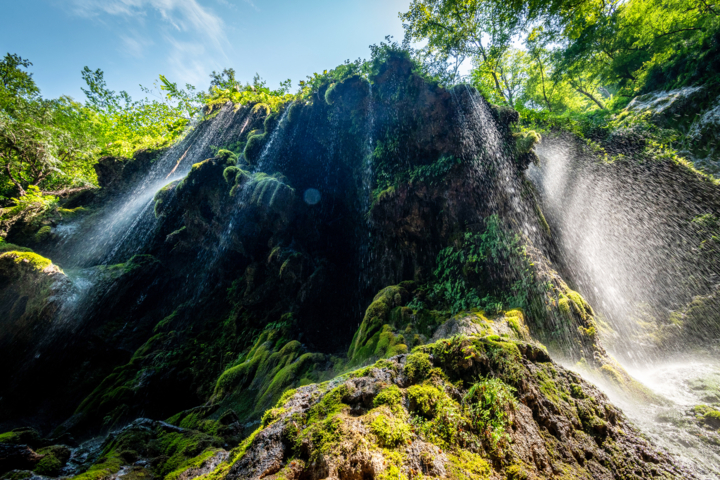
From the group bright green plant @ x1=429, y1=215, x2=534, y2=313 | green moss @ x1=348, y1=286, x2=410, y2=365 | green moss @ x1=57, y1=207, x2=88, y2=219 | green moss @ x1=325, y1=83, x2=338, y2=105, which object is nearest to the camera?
green moss @ x1=348, y1=286, x2=410, y2=365

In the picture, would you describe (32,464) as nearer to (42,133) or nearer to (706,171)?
(706,171)

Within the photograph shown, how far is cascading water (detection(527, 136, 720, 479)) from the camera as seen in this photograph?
588cm

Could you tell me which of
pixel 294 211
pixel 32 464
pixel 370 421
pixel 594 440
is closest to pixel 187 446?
pixel 32 464

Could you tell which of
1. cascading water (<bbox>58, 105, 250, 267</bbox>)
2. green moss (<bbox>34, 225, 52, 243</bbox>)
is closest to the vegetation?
cascading water (<bbox>58, 105, 250, 267</bbox>)

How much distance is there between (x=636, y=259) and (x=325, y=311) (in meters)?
11.5

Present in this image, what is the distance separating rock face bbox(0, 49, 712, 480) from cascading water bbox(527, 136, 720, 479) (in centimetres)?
136

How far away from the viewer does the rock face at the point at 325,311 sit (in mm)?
2688

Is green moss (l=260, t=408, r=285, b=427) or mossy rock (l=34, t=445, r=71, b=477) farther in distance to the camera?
mossy rock (l=34, t=445, r=71, b=477)

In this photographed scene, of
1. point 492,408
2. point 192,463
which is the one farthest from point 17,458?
point 492,408

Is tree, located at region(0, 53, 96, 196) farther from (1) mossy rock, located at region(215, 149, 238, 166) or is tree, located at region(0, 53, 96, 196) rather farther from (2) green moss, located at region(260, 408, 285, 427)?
(2) green moss, located at region(260, 408, 285, 427)

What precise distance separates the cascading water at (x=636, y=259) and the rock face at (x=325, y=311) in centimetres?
136

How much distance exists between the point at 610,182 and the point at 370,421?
521 inches

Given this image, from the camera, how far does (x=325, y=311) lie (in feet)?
36.0

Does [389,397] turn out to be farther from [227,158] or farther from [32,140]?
[32,140]
